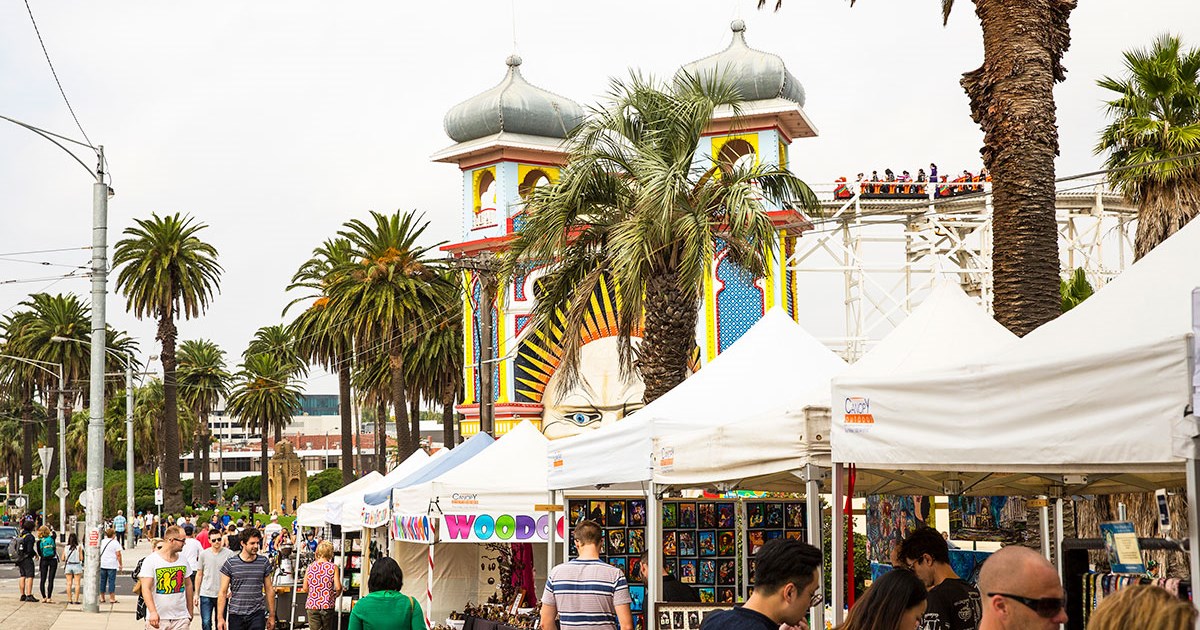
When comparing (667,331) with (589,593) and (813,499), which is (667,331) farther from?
(813,499)

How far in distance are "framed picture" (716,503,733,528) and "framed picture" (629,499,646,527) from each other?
938mm

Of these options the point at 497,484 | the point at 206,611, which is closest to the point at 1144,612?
the point at 497,484

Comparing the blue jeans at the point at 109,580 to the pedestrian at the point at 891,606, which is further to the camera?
the blue jeans at the point at 109,580

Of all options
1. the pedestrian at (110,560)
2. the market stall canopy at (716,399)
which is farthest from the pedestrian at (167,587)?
the pedestrian at (110,560)

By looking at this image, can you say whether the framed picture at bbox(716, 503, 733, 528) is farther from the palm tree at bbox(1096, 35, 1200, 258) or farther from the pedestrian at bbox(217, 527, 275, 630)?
the palm tree at bbox(1096, 35, 1200, 258)

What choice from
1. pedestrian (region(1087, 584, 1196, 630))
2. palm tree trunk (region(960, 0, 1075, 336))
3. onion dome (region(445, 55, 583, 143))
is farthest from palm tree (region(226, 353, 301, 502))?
pedestrian (region(1087, 584, 1196, 630))

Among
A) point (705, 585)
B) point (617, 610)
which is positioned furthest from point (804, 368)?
point (617, 610)

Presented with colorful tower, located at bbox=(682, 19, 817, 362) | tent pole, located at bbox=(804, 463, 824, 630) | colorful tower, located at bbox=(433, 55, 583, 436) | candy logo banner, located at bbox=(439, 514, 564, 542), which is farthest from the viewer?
colorful tower, located at bbox=(433, 55, 583, 436)

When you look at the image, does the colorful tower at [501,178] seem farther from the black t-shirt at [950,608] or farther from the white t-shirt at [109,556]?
the black t-shirt at [950,608]

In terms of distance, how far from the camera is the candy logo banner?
1719 centimetres

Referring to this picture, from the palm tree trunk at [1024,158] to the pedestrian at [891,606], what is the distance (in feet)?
26.9

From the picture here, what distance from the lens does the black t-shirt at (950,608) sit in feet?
24.4

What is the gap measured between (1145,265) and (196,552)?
48.4ft

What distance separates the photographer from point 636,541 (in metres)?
14.7
